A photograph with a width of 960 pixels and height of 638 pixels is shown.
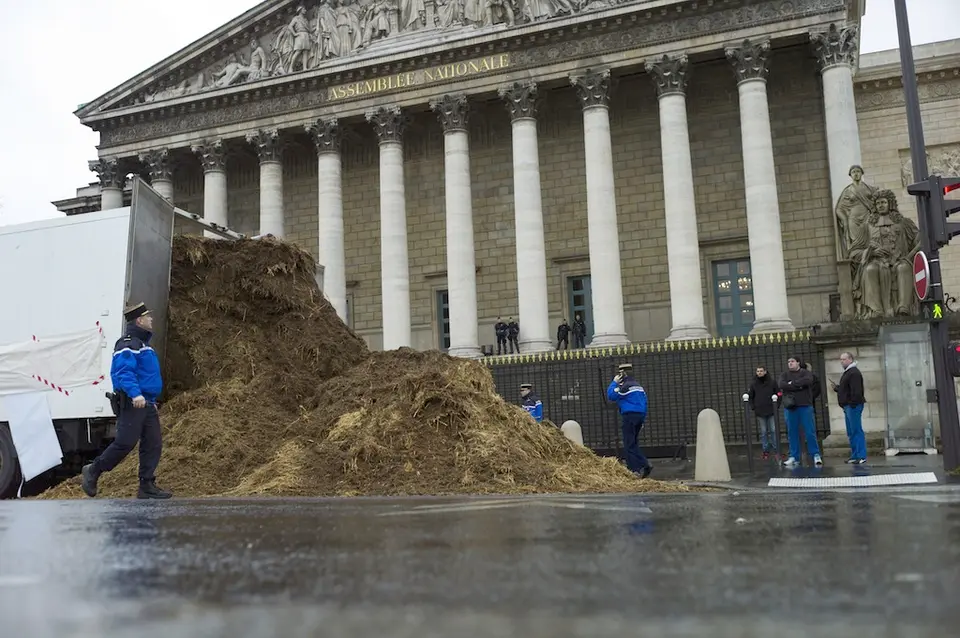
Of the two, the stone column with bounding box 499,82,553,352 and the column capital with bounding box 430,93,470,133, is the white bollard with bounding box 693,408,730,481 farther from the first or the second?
the column capital with bounding box 430,93,470,133

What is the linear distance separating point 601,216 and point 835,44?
312 inches

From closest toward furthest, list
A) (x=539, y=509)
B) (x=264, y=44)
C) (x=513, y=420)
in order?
(x=539, y=509) < (x=513, y=420) < (x=264, y=44)

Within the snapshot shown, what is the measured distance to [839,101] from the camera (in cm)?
2261

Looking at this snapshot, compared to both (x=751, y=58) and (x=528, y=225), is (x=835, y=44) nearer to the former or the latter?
(x=751, y=58)

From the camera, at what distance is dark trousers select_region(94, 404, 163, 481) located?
24.2 feet

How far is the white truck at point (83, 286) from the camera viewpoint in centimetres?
1033

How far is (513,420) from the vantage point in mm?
8938

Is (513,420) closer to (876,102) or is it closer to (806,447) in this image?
(806,447)

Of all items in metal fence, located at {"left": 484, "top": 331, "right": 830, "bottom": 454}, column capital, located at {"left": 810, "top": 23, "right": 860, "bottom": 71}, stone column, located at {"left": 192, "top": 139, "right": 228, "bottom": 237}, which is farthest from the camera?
stone column, located at {"left": 192, "top": 139, "right": 228, "bottom": 237}

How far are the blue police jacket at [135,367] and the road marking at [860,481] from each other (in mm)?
7043

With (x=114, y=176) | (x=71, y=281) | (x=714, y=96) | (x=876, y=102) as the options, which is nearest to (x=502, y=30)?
(x=714, y=96)

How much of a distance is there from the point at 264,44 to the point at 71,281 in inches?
827

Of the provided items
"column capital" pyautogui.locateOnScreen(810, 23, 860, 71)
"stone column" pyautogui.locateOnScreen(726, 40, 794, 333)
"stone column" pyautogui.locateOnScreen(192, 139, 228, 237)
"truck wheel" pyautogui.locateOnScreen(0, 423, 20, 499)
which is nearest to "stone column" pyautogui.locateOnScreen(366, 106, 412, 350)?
"stone column" pyautogui.locateOnScreen(192, 139, 228, 237)

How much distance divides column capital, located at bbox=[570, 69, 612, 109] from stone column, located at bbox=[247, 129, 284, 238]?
34.9 feet
